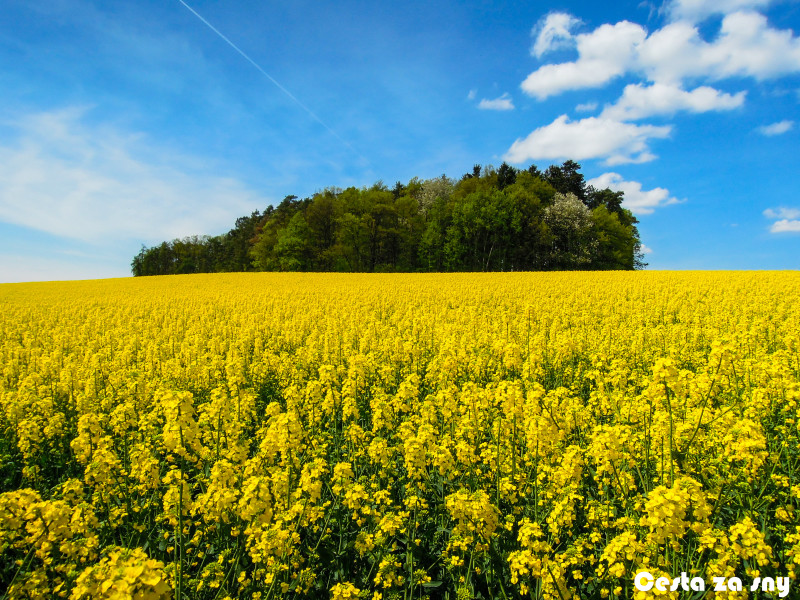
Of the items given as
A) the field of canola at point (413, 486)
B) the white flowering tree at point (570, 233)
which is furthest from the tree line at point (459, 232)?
the field of canola at point (413, 486)

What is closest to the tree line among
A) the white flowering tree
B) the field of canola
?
the white flowering tree

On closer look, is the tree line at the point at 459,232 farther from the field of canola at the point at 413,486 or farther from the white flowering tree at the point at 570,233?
the field of canola at the point at 413,486

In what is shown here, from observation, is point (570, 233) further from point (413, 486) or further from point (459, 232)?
point (413, 486)

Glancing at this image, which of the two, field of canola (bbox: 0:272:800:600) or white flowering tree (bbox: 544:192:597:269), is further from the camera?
white flowering tree (bbox: 544:192:597:269)

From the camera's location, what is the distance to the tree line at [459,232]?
61000mm

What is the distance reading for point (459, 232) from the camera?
2392 inches

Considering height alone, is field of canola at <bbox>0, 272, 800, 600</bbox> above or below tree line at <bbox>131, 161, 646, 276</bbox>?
→ below

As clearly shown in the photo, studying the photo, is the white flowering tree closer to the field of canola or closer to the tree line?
the tree line

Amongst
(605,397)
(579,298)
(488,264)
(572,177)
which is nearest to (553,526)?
(605,397)

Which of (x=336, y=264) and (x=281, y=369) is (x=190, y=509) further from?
(x=336, y=264)

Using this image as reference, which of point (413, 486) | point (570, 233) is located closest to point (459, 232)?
point (570, 233)

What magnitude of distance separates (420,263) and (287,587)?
64129mm

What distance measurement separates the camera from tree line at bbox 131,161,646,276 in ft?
200

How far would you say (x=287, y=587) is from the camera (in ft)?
9.52
